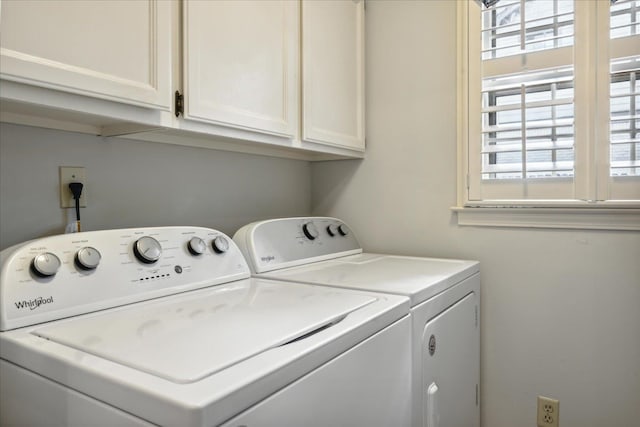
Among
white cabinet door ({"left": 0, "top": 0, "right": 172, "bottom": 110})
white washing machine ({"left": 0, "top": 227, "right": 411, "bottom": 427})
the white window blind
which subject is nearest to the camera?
white washing machine ({"left": 0, "top": 227, "right": 411, "bottom": 427})

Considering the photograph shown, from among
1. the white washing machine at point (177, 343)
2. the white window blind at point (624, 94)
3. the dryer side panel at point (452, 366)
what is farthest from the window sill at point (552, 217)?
the white washing machine at point (177, 343)

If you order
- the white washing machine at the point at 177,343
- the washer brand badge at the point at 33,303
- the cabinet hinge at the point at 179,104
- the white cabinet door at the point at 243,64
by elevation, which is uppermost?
the white cabinet door at the point at 243,64

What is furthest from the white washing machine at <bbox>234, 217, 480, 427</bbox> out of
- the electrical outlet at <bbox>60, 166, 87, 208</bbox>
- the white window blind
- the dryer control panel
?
the white window blind

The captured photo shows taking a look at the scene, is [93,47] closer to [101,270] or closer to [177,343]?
[101,270]

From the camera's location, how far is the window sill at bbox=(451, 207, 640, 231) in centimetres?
150

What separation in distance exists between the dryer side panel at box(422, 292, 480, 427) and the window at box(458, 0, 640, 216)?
0.49 metres

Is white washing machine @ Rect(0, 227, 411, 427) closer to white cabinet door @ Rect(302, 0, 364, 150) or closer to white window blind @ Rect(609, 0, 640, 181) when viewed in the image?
white cabinet door @ Rect(302, 0, 364, 150)

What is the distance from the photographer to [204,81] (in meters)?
1.22

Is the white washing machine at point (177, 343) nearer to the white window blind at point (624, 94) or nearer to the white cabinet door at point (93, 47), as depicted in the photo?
the white cabinet door at point (93, 47)

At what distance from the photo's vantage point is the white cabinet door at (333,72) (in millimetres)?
1611

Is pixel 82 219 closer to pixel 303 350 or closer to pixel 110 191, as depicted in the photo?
pixel 110 191

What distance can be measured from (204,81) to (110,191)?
1.50 ft

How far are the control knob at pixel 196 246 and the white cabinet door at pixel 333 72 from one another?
563 millimetres

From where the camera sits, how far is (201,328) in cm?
85
